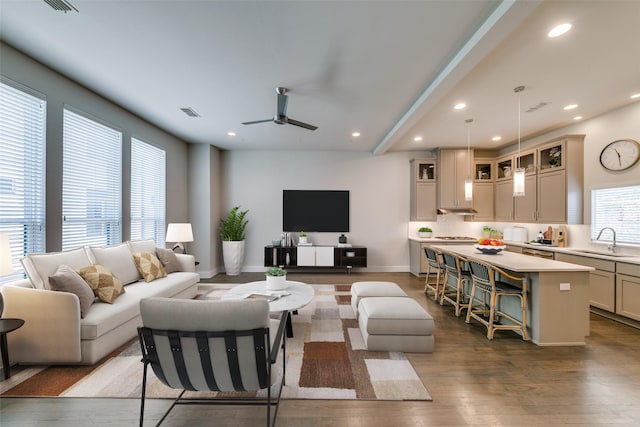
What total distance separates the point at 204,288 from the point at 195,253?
1.18 m

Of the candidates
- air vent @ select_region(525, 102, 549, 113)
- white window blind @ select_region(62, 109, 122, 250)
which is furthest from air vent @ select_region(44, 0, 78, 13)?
air vent @ select_region(525, 102, 549, 113)

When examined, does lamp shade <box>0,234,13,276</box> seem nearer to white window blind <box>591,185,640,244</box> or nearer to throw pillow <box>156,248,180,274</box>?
throw pillow <box>156,248,180,274</box>

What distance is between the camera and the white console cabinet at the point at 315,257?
232 inches

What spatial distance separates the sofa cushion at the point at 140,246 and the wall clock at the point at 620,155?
261 inches

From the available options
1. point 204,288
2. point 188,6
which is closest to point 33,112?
point 188,6

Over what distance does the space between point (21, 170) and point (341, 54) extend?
3244 millimetres

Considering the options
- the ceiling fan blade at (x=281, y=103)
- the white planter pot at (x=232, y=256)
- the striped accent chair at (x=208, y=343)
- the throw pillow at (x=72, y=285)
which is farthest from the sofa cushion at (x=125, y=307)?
the ceiling fan blade at (x=281, y=103)

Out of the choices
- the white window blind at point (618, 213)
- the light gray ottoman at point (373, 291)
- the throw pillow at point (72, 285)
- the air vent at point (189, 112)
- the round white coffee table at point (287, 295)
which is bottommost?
the light gray ottoman at point (373, 291)

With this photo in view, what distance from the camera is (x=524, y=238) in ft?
17.0

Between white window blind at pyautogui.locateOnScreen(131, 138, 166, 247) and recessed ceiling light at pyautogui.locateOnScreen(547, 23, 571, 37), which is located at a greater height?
recessed ceiling light at pyautogui.locateOnScreen(547, 23, 571, 37)

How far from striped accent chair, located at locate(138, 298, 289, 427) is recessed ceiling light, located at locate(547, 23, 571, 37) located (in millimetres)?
2932

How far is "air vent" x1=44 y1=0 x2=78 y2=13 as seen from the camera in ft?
6.30

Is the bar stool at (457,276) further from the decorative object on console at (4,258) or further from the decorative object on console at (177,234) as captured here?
the decorative object on console at (4,258)

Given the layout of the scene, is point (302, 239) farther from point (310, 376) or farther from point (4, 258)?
point (4, 258)
